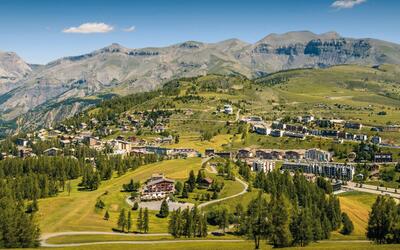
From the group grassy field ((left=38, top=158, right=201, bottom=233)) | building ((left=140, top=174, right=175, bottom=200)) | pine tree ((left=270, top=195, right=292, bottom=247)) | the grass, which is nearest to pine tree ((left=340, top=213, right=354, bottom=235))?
the grass

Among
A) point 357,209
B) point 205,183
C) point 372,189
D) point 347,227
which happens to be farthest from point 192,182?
point 372,189

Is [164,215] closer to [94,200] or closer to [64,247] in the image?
[94,200]

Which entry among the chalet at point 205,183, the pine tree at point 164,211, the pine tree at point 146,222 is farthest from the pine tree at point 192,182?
the pine tree at point 146,222

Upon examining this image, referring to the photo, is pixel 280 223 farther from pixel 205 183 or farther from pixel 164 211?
pixel 205 183

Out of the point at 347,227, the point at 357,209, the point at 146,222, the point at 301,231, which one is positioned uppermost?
the point at 301,231

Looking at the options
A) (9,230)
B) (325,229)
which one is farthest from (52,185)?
(325,229)

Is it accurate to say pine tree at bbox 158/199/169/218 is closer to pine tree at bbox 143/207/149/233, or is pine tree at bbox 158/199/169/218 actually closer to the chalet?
pine tree at bbox 143/207/149/233
